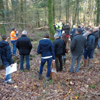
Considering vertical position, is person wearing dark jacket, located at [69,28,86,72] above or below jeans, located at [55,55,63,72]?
above

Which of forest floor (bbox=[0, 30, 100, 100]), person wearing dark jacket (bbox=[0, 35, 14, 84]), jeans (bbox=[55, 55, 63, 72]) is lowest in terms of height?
forest floor (bbox=[0, 30, 100, 100])

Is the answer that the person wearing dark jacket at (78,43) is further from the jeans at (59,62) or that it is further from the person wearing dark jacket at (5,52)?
the person wearing dark jacket at (5,52)

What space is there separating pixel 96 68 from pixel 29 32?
36.2ft

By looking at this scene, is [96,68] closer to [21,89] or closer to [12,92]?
[21,89]

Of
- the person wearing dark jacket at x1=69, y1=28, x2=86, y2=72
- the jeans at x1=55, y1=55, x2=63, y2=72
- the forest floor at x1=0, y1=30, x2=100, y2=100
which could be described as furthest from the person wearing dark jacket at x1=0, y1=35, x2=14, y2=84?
the person wearing dark jacket at x1=69, y1=28, x2=86, y2=72

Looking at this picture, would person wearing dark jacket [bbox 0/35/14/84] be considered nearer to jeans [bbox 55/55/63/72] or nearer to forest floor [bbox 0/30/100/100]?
forest floor [bbox 0/30/100/100]

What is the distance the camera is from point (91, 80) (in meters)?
4.81

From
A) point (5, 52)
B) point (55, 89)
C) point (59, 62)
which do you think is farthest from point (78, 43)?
point (5, 52)

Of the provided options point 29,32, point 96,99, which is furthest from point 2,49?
point 29,32

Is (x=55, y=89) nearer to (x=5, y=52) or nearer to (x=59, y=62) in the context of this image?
(x=59, y=62)

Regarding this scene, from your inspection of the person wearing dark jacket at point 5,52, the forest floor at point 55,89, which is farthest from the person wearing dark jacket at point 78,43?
the person wearing dark jacket at point 5,52

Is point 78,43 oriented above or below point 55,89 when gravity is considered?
above

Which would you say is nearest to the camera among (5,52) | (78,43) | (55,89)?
(55,89)

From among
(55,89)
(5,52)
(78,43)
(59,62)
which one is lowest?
(55,89)
